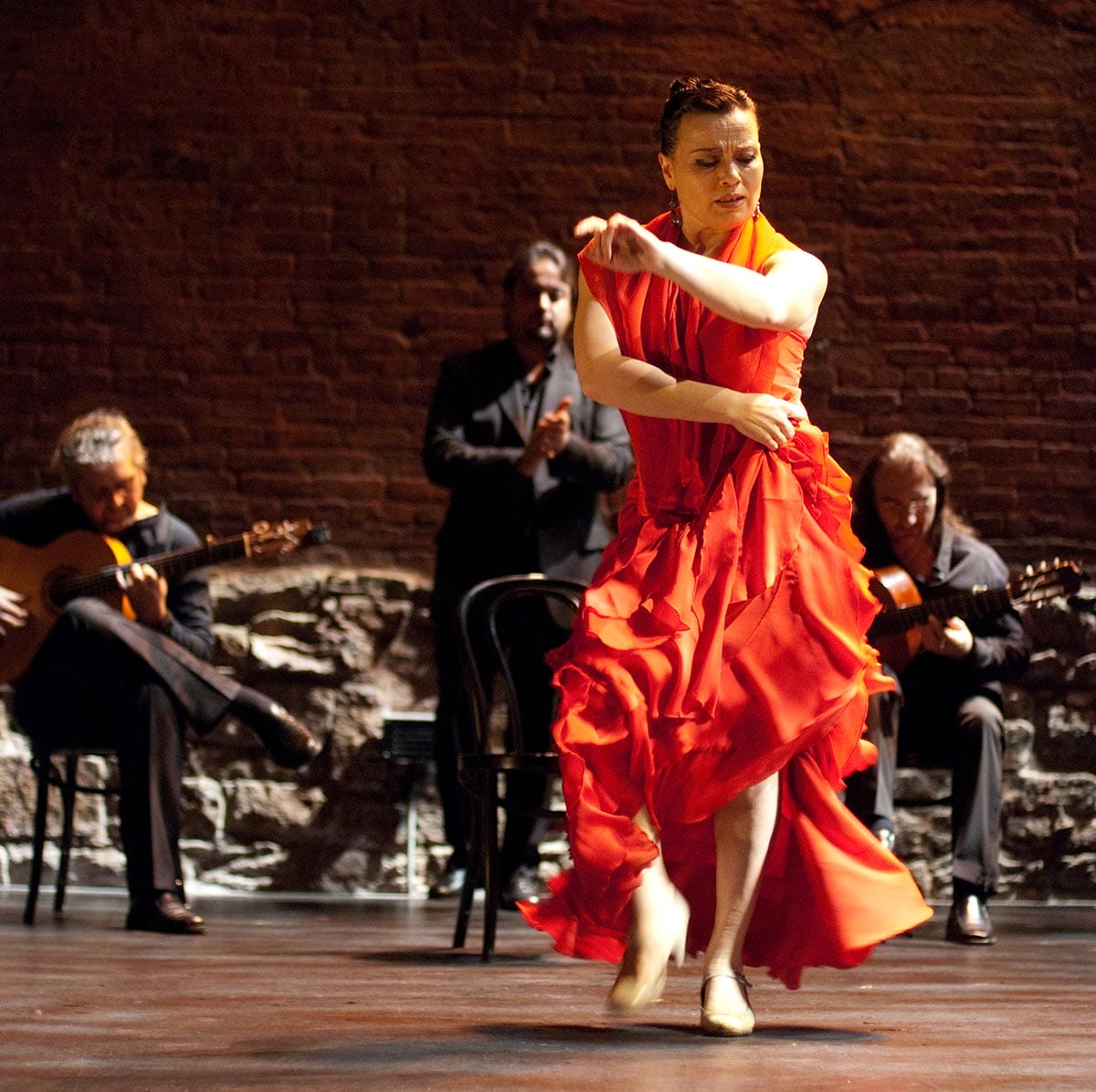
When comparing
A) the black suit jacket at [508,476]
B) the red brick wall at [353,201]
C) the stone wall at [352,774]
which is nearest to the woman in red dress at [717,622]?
the black suit jacket at [508,476]

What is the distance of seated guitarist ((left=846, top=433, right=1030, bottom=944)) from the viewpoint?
4.33 m

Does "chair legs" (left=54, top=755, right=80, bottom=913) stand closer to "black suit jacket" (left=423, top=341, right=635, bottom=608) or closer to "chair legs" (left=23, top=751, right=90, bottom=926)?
"chair legs" (left=23, top=751, right=90, bottom=926)

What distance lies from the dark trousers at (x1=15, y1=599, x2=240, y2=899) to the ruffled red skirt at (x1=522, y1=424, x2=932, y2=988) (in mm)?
1772

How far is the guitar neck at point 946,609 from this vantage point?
4.38 m

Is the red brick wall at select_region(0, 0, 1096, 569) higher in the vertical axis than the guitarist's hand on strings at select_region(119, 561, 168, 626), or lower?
higher

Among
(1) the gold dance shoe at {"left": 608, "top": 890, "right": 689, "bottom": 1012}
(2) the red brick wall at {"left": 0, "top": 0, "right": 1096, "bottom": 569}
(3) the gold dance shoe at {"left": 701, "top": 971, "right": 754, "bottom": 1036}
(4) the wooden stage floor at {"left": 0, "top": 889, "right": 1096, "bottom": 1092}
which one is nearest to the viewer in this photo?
(4) the wooden stage floor at {"left": 0, "top": 889, "right": 1096, "bottom": 1092}

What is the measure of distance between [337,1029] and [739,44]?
13.7ft

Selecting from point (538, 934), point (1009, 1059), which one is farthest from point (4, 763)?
point (1009, 1059)

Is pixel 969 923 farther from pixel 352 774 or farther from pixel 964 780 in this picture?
pixel 352 774

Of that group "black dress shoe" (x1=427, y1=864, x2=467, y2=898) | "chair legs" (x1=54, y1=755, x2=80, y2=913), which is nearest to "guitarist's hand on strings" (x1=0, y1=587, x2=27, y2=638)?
"chair legs" (x1=54, y1=755, x2=80, y2=913)

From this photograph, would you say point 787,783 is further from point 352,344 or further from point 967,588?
point 352,344

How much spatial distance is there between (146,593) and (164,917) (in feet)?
2.55

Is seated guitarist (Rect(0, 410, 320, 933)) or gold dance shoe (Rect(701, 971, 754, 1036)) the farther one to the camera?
seated guitarist (Rect(0, 410, 320, 933))

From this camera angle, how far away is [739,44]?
576 cm
